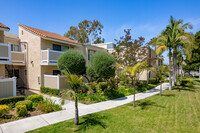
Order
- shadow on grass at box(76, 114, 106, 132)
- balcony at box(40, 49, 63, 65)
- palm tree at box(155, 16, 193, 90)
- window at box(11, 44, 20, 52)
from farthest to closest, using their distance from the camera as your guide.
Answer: palm tree at box(155, 16, 193, 90)
window at box(11, 44, 20, 52)
balcony at box(40, 49, 63, 65)
shadow on grass at box(76, 114, 106, 132)

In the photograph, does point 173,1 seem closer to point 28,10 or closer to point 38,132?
point 38,132

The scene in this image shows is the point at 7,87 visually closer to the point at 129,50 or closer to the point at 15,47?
the point at 15,47

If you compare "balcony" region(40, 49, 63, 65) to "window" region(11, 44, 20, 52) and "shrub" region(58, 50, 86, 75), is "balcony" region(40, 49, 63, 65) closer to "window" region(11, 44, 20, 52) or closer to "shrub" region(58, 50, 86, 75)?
"shrub" region(58, 50, 86, 75)

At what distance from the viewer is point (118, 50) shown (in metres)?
16.3

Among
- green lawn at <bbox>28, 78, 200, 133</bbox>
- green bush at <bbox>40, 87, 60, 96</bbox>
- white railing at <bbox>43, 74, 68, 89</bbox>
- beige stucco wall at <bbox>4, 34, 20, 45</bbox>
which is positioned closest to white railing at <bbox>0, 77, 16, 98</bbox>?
green bush at <bbox>40, 87, 60, 96</bbox>

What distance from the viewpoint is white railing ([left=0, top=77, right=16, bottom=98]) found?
820 cm

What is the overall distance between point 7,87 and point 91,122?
7.05 m

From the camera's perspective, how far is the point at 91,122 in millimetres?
5625

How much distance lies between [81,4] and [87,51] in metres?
7.72

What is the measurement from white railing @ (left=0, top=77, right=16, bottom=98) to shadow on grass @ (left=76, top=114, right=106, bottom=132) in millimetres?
6304

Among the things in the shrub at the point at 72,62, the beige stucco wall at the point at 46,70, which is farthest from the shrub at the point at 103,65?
the beige stucco wall at the point at 46,70

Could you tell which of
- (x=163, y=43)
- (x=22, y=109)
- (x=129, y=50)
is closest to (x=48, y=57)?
(x=22, y=109)

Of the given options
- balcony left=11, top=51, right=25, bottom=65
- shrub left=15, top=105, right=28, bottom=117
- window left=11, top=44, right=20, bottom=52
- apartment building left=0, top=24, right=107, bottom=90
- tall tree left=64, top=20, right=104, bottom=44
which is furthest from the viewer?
tall tree left=64, top=20, right=104, bottom=44

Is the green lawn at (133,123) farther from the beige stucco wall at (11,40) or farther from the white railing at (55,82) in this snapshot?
the beige stucco wall at (11,40)
